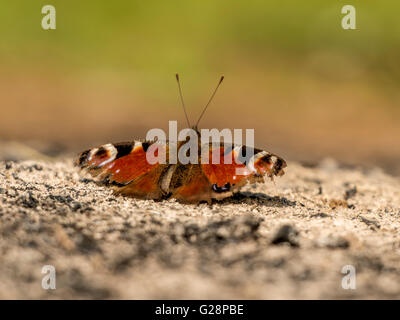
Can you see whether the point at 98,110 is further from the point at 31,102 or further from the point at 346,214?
the point at 346,214

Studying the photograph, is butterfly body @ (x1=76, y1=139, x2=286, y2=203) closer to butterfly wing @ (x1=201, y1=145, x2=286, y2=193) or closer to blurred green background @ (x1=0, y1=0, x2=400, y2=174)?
butterfly wing @ (x1=201, y1=145, x2=286, y2=193)

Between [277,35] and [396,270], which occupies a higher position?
[277,35]

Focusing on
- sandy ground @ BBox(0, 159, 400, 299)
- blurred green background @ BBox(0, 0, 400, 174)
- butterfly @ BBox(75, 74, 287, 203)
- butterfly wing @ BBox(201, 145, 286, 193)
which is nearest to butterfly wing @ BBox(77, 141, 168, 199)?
butterfly @ BBox(75, 74, 287, 203)

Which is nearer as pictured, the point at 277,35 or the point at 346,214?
the point at 346,214

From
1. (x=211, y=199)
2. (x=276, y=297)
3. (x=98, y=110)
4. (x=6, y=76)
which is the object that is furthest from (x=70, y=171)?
(x=6, y=76)

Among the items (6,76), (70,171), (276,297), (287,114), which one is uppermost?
(6,76)

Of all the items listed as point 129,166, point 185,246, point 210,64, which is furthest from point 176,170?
point 210,64
